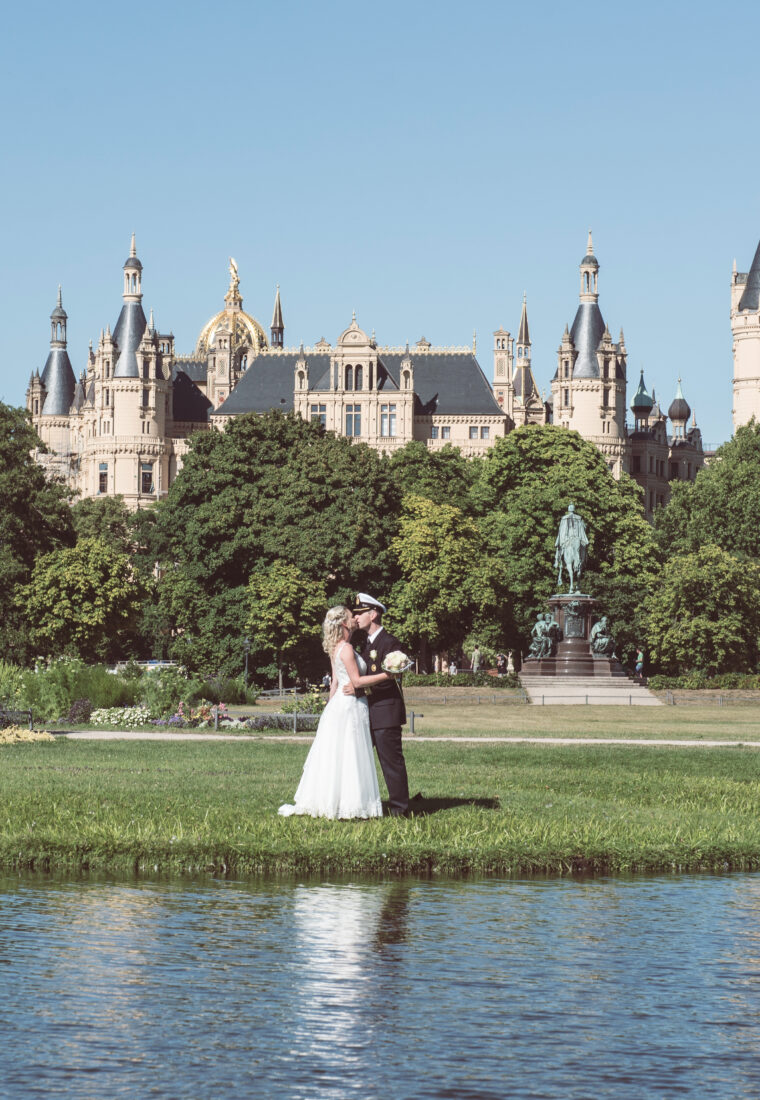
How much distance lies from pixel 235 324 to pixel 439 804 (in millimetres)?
175444

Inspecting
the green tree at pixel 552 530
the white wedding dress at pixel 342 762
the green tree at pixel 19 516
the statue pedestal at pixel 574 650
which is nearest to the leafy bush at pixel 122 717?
the white wedding dress at pixel 342 762

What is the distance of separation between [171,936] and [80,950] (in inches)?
28.6

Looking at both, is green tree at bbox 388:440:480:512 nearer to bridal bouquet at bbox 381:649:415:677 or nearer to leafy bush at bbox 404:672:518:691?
leafy bush at bbox 404:672:518:691

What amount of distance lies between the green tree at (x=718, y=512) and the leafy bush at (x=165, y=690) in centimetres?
5021

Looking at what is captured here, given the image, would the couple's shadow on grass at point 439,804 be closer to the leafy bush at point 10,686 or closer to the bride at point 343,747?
the bride at point 343,747

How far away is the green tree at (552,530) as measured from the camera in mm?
77438

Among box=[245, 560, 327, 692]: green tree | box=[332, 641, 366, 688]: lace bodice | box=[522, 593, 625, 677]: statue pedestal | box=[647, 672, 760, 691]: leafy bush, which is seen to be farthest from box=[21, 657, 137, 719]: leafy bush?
box=[245, 560, 327, 692]: green tree

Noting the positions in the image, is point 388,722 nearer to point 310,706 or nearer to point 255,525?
point 310,706

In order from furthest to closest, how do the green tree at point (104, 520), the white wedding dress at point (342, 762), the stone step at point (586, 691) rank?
the green tree at point (104, 520), the stone step at point (586, 691), the white wedding dress at point (342, 762)

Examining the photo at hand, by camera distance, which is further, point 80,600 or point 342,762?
point 80,600

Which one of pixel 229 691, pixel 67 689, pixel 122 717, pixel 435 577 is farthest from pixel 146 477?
pixel 122 717

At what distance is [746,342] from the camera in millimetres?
134500

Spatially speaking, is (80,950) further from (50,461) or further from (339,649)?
(50,461)

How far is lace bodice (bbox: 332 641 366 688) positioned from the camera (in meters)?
16.2
